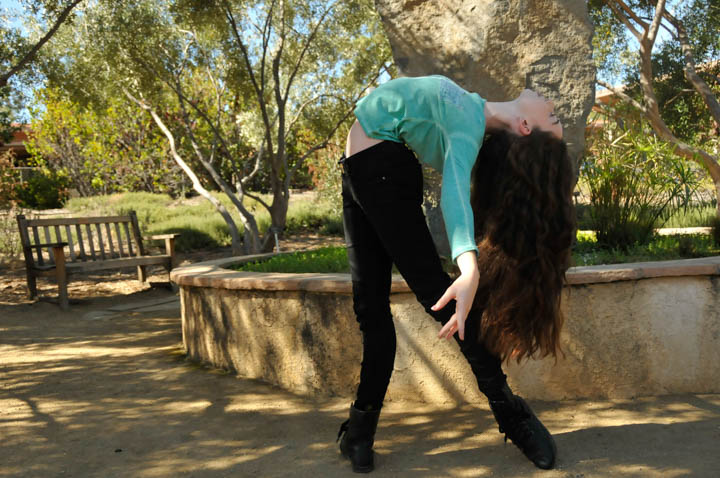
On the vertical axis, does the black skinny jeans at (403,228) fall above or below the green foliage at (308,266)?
above

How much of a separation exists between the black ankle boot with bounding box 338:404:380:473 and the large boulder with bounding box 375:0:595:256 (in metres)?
2.56

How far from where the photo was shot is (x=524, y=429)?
2076 mm

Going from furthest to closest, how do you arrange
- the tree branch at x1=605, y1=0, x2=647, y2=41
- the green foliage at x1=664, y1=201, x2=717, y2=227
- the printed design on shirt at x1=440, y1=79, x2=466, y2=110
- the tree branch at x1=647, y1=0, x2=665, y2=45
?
the tree branch at x1=605, y1=0, x2=647, y2=41 < the tree branch at x1=647, y1=0, x2=665, y2=45 < the green foliage at x1=664, y1=201, x2=717, y2=227 < the printed design on shirt at x1=440, y1=79, x2=466, y2=110

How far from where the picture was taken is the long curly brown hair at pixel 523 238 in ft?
6.44

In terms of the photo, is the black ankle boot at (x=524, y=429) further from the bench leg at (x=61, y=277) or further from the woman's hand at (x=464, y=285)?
the bench leg at (x=61, y=277)

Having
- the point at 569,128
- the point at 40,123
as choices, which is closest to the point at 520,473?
the point at 569,128

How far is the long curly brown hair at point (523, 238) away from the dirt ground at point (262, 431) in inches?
20.4

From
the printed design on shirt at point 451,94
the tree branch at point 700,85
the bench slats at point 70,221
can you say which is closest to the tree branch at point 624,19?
the tree branch at point 700,85

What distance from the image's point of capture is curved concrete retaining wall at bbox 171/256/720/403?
271 cm

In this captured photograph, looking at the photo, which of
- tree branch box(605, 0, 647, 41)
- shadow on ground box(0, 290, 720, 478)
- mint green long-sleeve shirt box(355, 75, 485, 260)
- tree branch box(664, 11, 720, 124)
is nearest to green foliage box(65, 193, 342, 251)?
tree branch box(605, 0, 647, 41)

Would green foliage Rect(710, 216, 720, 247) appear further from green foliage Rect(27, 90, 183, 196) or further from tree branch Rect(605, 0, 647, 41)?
green foliage Rect(27, 90, 183, 196)

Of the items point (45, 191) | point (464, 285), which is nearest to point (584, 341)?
point (464, 285)

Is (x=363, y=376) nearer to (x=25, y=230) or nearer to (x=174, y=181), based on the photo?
(x=25, y=230)

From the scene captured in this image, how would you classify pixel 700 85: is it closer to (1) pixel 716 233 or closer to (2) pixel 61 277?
(1) pixel 716 233
